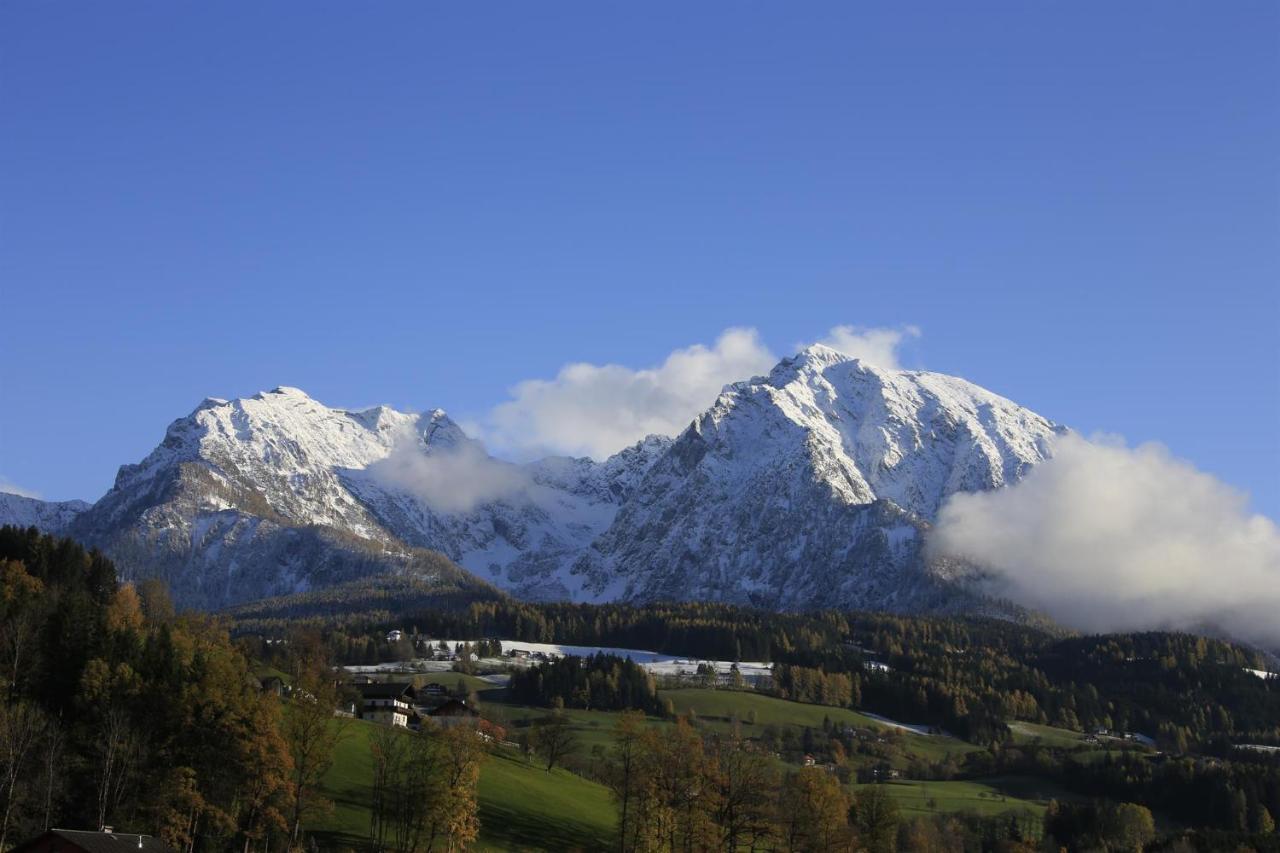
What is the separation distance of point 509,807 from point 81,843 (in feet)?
189

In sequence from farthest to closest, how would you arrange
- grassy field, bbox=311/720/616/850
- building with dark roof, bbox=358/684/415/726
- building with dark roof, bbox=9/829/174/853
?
building with dark roof, bbox=358/684/415/726
grassy field, bbox=311/720/616/850
building with dark roof, bbox=9/829/174/853

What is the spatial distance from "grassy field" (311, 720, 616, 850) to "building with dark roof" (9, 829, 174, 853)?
26.1 metres

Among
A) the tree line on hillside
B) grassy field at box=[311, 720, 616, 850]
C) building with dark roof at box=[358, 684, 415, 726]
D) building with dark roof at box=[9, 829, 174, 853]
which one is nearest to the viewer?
building with dark roof at box=[9, 829, 174, 853]

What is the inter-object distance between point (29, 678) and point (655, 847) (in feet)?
168

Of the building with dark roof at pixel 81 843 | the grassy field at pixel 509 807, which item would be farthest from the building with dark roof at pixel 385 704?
the building with dark roof at pixel 81 843

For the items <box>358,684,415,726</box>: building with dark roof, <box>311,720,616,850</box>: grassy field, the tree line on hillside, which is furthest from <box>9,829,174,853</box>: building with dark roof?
<box>358,684,415,726</box>: building with dark roof

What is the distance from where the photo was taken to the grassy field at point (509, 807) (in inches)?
4631

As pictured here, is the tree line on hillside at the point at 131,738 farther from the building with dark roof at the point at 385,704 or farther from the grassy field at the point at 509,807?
the building with dark roof at the point at 385,704

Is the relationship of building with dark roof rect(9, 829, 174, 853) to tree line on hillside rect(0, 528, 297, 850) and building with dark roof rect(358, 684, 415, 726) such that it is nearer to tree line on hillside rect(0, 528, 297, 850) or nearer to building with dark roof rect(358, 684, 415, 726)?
tree line on hillside rect(0, 528, 297, 850)

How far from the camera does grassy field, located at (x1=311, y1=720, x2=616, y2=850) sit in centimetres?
11762

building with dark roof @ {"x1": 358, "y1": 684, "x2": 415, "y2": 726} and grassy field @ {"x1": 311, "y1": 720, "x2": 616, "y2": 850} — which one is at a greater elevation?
building with dark roof @ {"x1": 358, "y1": 684, "x2": 415, "y2": 726}

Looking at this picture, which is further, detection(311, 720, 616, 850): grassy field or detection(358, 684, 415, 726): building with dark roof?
detection(358, 684, 415, 726): building with dark roof

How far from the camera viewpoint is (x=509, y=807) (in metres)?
133

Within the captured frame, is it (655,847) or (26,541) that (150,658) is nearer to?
(655,847)
